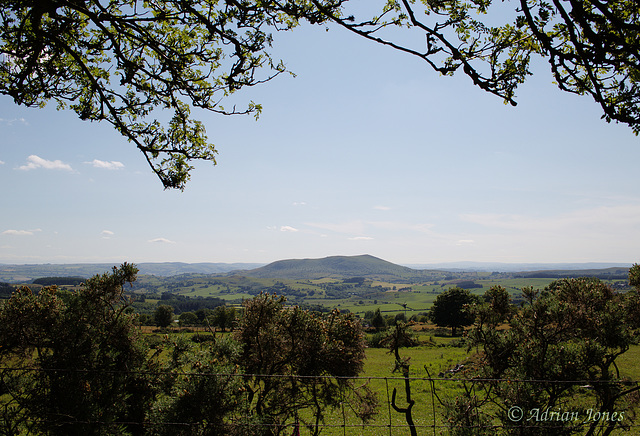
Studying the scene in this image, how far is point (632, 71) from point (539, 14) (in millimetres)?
1241

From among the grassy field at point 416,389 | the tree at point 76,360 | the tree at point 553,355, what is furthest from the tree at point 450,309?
the tree at point 76,360

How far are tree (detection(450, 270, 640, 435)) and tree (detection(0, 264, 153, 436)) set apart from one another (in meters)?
9.11

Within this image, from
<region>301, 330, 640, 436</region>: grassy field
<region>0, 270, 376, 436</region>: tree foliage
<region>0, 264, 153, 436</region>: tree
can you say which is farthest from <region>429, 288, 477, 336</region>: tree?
<region>0, 264, 153, 436</region>: tree

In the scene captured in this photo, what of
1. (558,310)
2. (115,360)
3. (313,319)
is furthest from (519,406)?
(115,360)

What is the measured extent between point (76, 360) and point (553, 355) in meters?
13.2

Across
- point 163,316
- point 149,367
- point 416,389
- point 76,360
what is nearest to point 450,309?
point 416,389

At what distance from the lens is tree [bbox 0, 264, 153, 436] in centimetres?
840

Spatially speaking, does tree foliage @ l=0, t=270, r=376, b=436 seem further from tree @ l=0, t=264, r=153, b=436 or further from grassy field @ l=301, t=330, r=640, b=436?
grassy field @ l=301, t=330, r=640, b=436

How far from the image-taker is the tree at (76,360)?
8.40 metres

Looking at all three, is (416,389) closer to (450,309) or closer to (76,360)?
(76,360)

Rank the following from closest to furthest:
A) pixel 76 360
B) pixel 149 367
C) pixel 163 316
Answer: pixel 76 360
pixel 149 367
pixel 163 316

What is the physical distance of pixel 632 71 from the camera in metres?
3.64

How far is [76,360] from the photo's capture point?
9086 mm

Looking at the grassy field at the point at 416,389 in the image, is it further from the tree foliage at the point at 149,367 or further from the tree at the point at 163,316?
the tree at the point at 163,316
